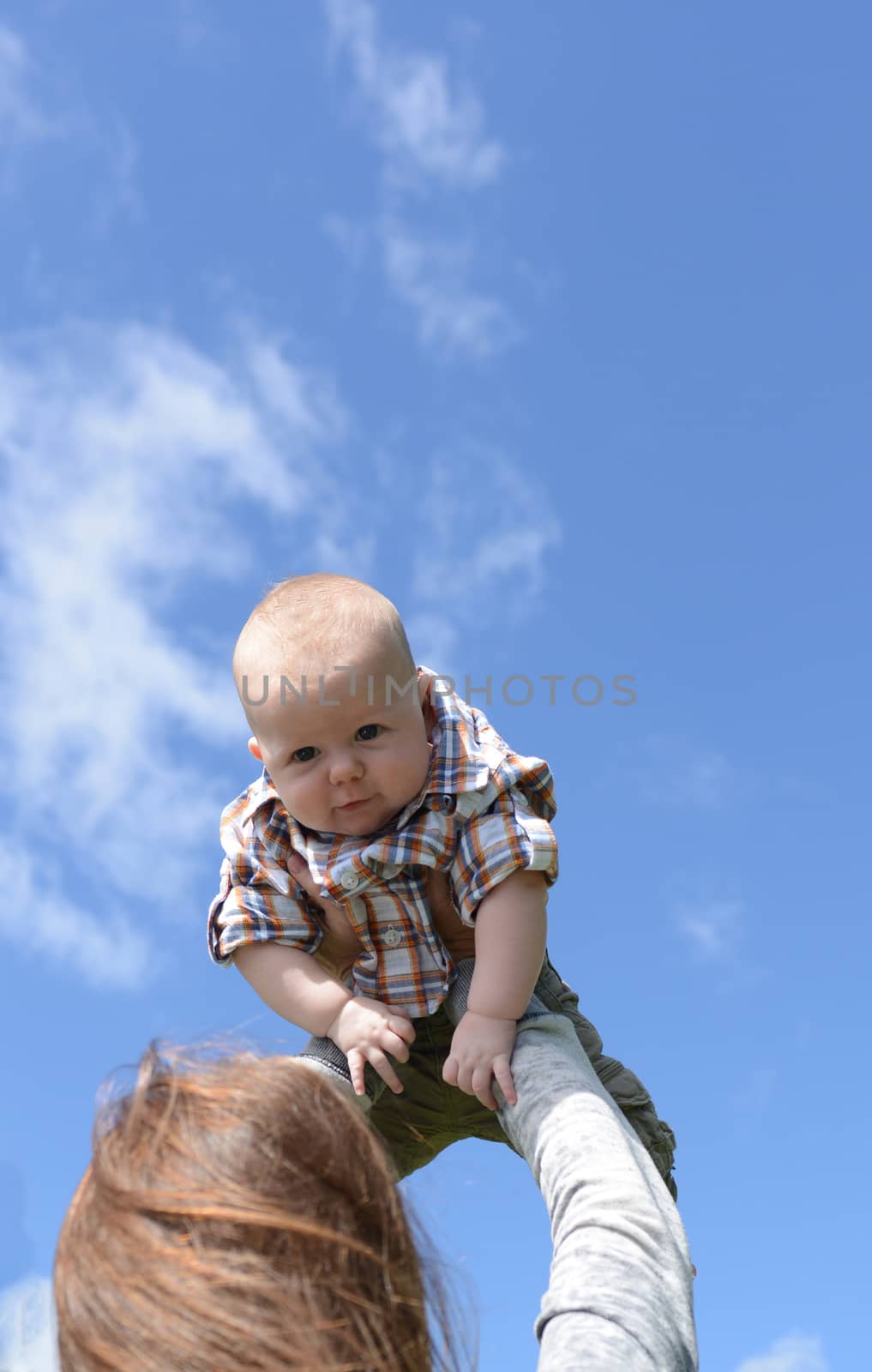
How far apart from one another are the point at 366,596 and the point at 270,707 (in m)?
0.44

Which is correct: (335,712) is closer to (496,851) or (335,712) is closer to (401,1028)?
(496,851)

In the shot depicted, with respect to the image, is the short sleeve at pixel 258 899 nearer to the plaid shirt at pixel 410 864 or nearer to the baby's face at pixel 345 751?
the plaid shirt at pixel 410 864

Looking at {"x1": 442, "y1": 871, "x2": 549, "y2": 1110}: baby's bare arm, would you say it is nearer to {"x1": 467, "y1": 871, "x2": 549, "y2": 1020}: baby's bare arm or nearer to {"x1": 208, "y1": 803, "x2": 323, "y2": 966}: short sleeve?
{"x1": 467, "y1": 871, "x2": 549, "y2": 1020}: baby's bare arm

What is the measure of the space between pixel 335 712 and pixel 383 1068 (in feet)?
3.08

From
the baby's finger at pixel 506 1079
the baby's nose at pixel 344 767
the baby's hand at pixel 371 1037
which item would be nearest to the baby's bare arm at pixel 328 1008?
the baby's hand at pixel 371 1037

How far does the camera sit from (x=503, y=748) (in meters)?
3.59

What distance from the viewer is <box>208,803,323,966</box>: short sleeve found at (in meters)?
3.47

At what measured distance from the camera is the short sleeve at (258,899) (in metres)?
3.47

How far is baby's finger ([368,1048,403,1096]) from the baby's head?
604 mm

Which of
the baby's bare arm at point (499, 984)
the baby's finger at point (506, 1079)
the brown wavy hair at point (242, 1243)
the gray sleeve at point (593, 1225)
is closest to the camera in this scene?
the brown wavy hair at point (242, 1243)

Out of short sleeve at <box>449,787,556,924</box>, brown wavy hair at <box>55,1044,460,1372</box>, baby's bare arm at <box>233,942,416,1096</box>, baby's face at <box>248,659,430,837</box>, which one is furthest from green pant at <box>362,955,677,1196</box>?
brown wavy hair at <box>55,1044,460,1372</box>

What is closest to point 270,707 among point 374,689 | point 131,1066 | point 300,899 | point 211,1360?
point 374,689

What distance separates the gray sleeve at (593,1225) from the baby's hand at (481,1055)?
0.11ft

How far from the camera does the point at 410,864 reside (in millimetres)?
3365
